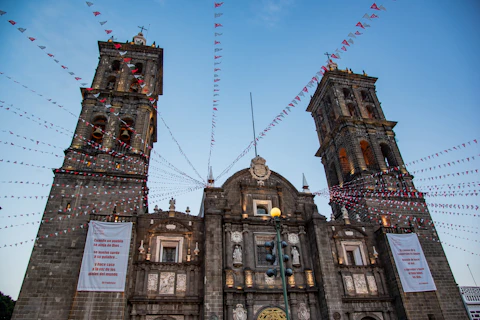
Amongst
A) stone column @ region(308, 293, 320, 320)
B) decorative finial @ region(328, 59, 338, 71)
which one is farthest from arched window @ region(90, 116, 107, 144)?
decorative finial @ region(328, 59, 338, 71)

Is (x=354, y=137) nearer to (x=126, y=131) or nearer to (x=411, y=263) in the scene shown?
(x=411, y=263)

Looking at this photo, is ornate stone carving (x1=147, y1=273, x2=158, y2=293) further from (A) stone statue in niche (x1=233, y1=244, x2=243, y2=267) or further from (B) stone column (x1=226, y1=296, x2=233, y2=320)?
(A) stone statue in niche (x1=233, y1=244, x2=243, y2=267)

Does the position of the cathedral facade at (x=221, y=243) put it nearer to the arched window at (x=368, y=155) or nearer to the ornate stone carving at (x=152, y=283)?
the ornate stone carving at (x=152, y=283)

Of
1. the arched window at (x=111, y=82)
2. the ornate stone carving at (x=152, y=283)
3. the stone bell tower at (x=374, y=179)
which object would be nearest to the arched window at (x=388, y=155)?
the stone bell tower at (x=374, y=179)

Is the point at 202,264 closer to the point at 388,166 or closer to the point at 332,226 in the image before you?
the point at 332,226

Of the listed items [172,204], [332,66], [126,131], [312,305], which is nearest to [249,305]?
[312,305]

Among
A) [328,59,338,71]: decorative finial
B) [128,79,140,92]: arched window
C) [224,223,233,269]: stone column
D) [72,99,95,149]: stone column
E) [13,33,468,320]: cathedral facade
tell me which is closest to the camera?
[13,33,468,320]: cathedral facade

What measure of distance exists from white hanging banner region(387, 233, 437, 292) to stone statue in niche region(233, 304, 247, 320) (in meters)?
10.6

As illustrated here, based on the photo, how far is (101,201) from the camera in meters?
23.7

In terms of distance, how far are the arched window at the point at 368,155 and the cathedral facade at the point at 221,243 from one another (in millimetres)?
323

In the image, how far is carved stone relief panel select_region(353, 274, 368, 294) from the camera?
22.8 meters

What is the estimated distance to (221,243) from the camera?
867 inches

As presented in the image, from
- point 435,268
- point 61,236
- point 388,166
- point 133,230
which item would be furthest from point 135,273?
point 388,166

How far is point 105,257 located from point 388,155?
87.0 ft
